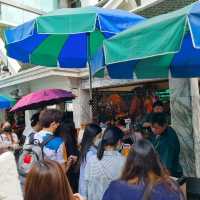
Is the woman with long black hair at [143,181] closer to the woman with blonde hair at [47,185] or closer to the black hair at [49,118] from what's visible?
the woman with blonde hair at [47,185]

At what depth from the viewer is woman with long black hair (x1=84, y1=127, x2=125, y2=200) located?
389 centimetres

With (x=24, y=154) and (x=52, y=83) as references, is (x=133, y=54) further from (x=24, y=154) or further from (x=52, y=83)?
(x=52, y=83)

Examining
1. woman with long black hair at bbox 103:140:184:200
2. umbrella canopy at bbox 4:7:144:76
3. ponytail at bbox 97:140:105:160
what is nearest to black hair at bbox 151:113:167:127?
umbrella canopy at bbox 4:7:144:76

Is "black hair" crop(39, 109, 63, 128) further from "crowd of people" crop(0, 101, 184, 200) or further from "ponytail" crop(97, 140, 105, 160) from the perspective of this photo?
"ponytail" crop(97, 140, 105, 160)

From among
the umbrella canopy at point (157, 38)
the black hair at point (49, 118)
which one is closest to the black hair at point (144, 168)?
the umbrella canopy at point (157, 38)

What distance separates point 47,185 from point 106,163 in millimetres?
1652

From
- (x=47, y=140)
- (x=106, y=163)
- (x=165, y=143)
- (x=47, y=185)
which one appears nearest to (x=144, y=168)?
(x=47, y=185)

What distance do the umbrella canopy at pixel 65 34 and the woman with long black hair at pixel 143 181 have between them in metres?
1.98

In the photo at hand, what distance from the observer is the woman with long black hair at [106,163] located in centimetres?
389

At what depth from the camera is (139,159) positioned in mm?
2820

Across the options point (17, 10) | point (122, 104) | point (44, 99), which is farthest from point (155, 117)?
point (17, 10)

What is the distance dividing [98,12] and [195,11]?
2.02 m

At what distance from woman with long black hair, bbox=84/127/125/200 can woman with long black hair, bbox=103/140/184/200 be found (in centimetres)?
100

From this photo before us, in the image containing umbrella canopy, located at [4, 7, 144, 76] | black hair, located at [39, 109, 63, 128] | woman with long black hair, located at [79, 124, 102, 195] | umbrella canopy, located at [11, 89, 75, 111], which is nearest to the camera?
woman with long black hair, located at [79, 124, 102, 195]
